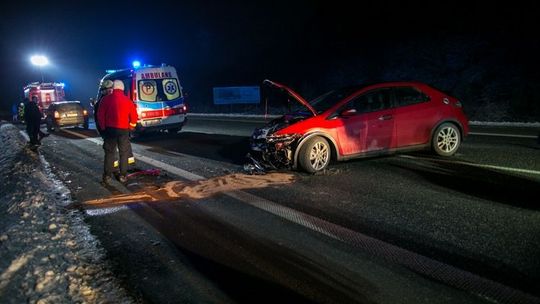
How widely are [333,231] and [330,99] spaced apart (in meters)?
3.92

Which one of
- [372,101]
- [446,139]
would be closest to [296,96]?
[372,101]

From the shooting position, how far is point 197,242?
4191 mm

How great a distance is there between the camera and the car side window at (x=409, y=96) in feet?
24.7

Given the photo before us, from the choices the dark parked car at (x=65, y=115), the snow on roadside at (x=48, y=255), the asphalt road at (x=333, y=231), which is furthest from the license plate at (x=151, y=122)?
the dark parked car at (x=65, y=115)

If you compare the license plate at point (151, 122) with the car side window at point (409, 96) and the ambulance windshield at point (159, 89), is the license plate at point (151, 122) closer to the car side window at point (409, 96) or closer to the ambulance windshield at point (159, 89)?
the ambulance windshield at point (159, 89)

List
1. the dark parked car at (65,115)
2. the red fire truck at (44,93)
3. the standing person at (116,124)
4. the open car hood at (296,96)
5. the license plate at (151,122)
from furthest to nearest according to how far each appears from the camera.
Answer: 1. the red fire truck at (44,93)
2. the dark parked car at (65,115)
3. the license plate at (151,122)
4. the open car hood at (296,96)
5. the standing person at (116,124)

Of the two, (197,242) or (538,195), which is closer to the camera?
(197,242)

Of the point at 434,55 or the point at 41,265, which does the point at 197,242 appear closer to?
the point at 41,265

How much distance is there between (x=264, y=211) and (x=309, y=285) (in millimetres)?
1973

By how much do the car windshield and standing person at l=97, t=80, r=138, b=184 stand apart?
3360mm

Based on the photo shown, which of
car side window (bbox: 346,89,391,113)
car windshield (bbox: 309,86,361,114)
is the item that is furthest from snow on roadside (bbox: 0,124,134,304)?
car side window (bbox: 346,89,391,113)

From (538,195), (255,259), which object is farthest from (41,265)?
(538,195)

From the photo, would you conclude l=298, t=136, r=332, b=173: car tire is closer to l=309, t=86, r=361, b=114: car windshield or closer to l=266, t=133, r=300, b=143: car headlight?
l=266, t=133, r=300, b=143: car headlight

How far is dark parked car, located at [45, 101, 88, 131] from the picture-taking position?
19125 mm
